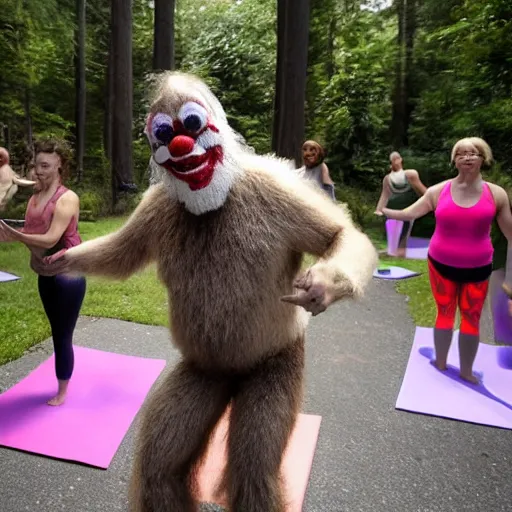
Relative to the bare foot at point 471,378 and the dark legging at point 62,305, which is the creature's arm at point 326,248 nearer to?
the dark legging at point 62,305

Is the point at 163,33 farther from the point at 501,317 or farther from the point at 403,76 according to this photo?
the point at 501,317

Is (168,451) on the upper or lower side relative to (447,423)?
upper

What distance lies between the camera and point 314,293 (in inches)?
51.0

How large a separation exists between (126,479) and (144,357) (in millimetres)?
1343

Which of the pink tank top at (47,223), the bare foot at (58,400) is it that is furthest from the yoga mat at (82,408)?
the pink tank top at (47,223)

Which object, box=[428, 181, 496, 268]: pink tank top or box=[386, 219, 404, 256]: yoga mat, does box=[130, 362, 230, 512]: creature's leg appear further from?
box=[386, 219, 404, 256]: yoga mat

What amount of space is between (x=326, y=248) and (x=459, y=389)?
204 centimetres

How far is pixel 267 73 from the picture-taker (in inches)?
561

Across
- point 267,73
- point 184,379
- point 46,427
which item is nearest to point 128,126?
point 267,73

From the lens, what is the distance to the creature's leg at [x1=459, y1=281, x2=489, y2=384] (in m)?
3.03

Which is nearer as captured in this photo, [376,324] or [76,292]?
[76,292]

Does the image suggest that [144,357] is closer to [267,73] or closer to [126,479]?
[126,479]

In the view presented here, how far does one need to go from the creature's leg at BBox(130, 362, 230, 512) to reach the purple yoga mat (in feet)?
5.31

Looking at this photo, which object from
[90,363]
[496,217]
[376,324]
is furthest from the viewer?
[376,324]
